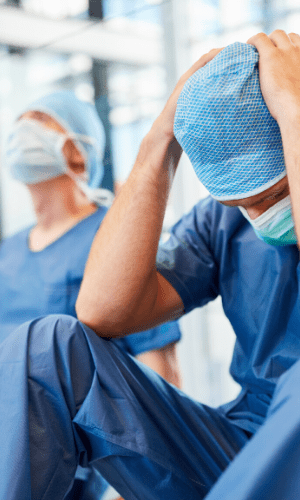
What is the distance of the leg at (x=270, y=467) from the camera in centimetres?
40

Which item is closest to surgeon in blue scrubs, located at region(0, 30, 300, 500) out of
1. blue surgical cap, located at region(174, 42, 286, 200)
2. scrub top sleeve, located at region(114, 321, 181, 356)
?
blue surgical cap, located at region(174, 42, 286, 200)

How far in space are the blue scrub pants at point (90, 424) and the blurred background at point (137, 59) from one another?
0.63m

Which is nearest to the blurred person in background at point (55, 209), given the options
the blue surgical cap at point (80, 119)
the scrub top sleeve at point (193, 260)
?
the blue surgical cap at point (80, 119)

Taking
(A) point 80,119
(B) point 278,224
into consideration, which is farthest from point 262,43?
(A) point 80,119

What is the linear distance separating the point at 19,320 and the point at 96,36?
3.19ft

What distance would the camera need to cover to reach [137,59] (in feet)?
5.28

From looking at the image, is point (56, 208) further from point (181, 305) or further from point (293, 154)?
point (293, 154)

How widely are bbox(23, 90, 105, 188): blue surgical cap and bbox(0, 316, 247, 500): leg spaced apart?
88cm

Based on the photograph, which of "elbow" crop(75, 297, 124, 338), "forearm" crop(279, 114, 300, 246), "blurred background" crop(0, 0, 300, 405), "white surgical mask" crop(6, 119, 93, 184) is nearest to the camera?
"forearm" crop(279, 114, 300, 246)

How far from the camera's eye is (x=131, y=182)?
0.89 m

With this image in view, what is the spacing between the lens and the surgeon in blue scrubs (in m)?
0.67

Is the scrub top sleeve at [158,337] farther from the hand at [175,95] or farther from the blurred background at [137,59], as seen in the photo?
the hand at [175,95]

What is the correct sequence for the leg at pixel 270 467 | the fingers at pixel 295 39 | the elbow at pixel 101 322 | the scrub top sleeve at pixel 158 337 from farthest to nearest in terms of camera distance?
the scrub top sleeve at pixel 158 337 → the elbow at pixel 101 322 → the fingers at pixel 295 39 → the leg at pixel 270 467

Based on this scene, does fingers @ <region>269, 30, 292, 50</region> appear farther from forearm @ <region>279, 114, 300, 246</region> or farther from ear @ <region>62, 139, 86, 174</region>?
ear @ <region>62, 139, 86, 174</region>
